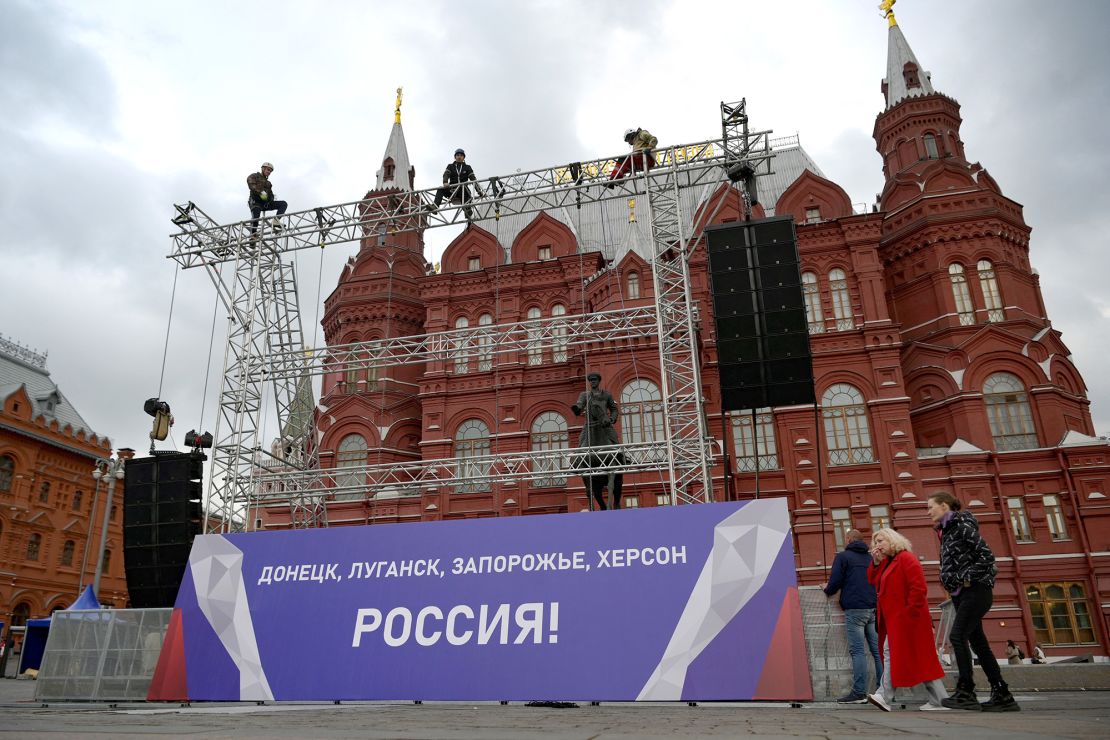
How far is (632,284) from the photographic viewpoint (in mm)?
26469

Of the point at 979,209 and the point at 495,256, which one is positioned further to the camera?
the point at 495,256

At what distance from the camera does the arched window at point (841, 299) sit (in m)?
25.5

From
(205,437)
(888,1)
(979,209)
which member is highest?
(888,1)

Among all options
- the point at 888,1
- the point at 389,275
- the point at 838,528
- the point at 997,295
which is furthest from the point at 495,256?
the point at 888,1

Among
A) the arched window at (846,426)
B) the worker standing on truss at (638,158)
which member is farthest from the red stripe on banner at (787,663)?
the arched window at (846,426)

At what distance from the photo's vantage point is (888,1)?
109ft

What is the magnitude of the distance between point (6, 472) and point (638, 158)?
3094 cm

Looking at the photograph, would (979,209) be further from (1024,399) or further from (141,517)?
(141,517)

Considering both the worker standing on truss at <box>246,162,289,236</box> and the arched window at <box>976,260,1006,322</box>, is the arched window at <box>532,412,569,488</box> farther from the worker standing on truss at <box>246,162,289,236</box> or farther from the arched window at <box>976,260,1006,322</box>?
the arched window at <box>976,260,1006,322</box>

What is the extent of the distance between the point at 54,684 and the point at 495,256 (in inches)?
931

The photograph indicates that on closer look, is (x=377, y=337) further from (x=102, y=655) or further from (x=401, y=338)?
(x=102, y=655)

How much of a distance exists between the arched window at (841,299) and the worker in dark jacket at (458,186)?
14.7 meters

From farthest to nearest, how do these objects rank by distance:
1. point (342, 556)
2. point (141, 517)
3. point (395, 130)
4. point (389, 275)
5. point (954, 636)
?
point (395, 130) → point (389, 275) → point (141, 517) → point (342, 556) → point (954, 636)

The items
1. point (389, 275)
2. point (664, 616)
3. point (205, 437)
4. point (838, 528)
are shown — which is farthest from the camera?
point (389, 275)
